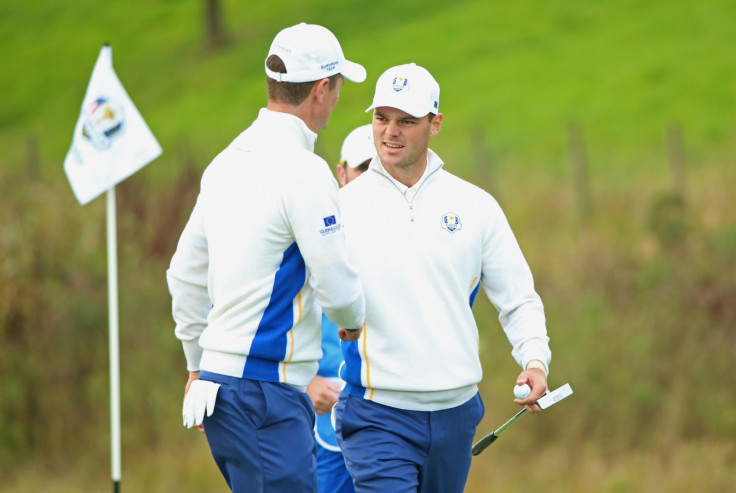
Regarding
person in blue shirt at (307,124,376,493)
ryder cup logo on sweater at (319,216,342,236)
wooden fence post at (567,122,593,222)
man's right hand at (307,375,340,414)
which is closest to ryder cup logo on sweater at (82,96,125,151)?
person in blue shirt at (307,124,376,493)

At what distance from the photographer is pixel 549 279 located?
12523mm

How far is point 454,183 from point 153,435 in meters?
6.84

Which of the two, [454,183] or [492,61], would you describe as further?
[492,61]

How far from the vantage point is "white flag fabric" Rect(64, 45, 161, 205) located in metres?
7.61

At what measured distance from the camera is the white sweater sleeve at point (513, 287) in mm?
4340

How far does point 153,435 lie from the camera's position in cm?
1054

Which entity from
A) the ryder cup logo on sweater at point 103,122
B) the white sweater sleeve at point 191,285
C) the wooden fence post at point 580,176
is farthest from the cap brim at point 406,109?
the wooden fence post at point 580,176

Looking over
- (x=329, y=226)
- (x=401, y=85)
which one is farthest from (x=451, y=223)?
(x=329, y=226)

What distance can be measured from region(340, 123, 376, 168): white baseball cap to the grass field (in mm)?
5000

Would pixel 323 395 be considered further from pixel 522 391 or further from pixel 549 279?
pixel 549 279

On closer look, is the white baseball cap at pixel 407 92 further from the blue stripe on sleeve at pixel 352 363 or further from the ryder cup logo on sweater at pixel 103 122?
the ryder cup logo on sweater at pixel 103 122

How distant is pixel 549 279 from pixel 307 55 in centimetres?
921

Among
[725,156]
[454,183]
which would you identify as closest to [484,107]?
[725,156]

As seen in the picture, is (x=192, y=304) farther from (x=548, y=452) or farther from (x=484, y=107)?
(x=484, y=107)
